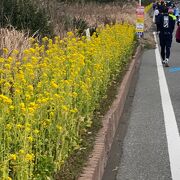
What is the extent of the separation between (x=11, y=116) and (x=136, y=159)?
2.04m

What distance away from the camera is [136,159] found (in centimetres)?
541

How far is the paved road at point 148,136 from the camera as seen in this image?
506cm

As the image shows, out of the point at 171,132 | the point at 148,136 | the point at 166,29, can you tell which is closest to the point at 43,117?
the point at 148,136

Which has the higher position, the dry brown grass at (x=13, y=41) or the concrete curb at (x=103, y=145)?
the dry brown grass at (x=13, y=41)

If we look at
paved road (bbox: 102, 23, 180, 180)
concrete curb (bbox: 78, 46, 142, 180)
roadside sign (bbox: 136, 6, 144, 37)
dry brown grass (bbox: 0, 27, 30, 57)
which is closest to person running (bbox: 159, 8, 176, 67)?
paved road (bbox: 102, 23, 180, 180)

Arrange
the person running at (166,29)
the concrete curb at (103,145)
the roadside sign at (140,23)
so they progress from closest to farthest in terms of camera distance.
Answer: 1. the concrete curb at (103,145)
2. the person running at (166,29)
3. the roadside sign at (140,23)

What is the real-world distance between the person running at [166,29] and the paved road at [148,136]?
9.46ft

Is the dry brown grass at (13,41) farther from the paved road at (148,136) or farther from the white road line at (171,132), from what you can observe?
the white road line at (171,132)

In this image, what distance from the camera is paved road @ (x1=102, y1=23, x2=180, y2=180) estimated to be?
199 inches

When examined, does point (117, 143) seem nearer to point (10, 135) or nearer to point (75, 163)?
point (75, 163)

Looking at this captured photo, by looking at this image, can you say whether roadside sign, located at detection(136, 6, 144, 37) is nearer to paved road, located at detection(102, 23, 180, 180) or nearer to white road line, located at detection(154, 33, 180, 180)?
paved road, located at detection(102, 23, 180, 180)

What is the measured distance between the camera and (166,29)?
44.1ft

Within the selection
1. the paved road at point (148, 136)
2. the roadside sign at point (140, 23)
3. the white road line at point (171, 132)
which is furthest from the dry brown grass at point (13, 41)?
the roadside sign at point (140, 23)

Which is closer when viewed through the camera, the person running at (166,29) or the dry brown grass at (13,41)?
the dry brown grass at (13,41)
